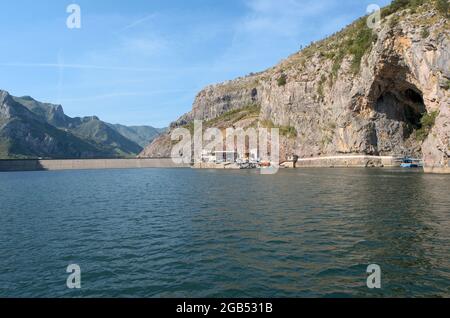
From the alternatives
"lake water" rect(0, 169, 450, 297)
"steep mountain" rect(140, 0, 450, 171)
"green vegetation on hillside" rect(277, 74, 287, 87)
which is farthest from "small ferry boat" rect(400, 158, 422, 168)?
"lake water" rect(0, 169, 450, 297)

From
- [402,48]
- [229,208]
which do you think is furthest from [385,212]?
[402,48]

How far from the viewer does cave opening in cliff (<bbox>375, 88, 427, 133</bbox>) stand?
12988 cm

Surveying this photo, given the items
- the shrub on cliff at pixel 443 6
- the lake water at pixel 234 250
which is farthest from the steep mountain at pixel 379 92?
the lake water at pixel 234 250

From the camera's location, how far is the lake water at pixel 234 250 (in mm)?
17703

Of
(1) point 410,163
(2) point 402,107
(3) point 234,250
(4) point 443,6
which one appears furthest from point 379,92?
(3) point 234,250

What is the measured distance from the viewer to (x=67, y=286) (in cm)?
1848

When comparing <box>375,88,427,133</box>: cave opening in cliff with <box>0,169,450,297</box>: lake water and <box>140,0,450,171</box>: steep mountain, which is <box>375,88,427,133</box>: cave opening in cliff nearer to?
<box>140,0,450,171</box>: steep mountain

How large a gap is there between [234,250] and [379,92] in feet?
423

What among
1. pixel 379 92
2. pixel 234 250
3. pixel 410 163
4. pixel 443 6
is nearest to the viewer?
pixel 234 250

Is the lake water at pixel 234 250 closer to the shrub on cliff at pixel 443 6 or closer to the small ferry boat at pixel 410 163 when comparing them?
the shrub on cliff at pixel 443 6

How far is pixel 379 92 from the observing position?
13312 centimetres

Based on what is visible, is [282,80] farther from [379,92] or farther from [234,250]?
[234,250]

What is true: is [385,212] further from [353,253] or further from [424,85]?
[424,85]

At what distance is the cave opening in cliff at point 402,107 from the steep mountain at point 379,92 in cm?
35
